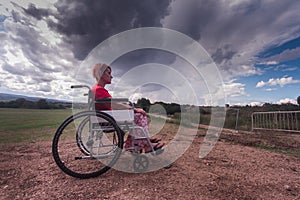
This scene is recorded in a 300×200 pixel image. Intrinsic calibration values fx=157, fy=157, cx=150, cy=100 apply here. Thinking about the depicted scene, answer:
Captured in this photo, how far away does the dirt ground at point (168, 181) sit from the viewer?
174 cm

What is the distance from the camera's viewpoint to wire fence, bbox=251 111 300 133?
7160mm

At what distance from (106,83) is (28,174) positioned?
1.72 m

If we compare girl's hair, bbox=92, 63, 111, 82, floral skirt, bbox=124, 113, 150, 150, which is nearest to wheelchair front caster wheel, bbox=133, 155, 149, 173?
floral skirt, bbox=124, 113, 150, 150

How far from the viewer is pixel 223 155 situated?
10.7 feet

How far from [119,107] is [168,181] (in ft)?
4.13

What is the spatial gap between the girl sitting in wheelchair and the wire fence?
7854mm

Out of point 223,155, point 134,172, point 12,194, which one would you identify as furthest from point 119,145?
point 223,155

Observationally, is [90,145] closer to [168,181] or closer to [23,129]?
[168,181]

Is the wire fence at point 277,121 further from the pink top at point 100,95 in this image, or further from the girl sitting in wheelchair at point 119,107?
the pink top at point 100,95

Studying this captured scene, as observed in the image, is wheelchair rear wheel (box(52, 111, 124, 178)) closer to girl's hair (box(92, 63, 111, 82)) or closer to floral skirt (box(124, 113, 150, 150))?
floral skirt (box(124, 113, 150, 150))

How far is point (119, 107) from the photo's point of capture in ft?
8.08

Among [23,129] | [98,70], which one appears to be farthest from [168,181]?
[23,129]

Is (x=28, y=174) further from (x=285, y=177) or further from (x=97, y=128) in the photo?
(x=285, y=177)

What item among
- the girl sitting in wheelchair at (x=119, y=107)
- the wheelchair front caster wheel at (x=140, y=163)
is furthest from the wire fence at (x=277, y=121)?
the wheelchair front caster wheel at (x=140, y=163)
